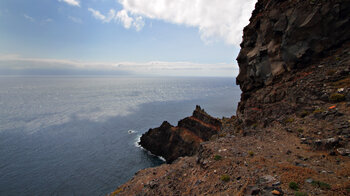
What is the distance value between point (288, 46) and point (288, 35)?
4.97 ft

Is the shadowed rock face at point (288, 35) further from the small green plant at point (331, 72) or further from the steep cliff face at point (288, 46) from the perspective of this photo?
the small green plant at point (331, 72)

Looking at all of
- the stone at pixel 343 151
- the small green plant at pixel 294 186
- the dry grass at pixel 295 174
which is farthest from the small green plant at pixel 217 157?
the stone at pixel 343 151

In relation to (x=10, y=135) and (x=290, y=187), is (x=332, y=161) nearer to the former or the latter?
(x=290, y=187)

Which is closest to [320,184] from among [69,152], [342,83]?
[342,83]

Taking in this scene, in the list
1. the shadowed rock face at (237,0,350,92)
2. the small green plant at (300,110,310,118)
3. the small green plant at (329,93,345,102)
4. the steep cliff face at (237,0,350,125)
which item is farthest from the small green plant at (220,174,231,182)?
the shadowed rock face at (237,0,350,92)

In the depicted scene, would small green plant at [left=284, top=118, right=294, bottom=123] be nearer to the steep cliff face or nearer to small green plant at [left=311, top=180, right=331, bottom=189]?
the steep cliff face

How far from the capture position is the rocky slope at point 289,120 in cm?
1152

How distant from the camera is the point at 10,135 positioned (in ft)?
222

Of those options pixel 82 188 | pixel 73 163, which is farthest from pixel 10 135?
pixel 82 188

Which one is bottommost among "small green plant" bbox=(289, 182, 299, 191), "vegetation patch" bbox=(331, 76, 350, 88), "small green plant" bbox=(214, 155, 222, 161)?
"small green plant" bbox=(214, 155, 222, 161)

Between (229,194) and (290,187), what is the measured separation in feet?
12.7

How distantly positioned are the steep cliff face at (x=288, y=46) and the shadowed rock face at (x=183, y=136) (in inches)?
1115

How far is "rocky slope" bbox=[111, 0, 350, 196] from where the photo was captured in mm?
11523

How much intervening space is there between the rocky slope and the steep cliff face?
10cm
